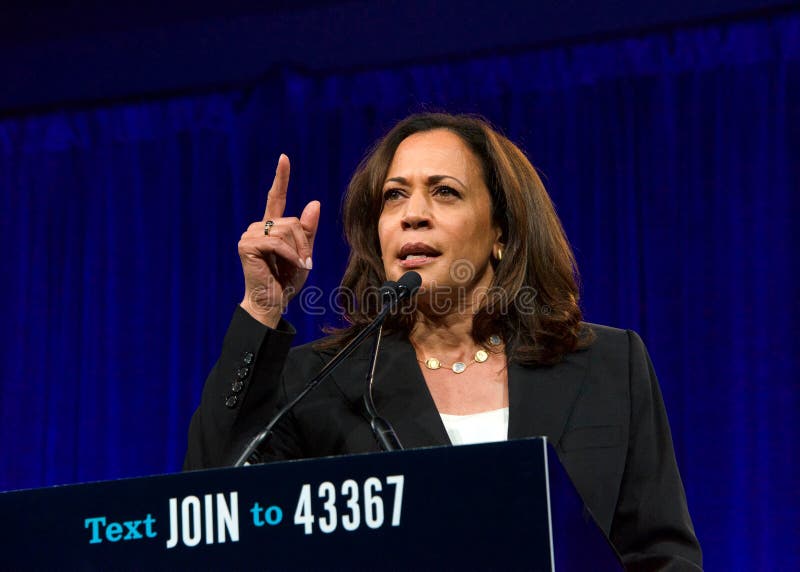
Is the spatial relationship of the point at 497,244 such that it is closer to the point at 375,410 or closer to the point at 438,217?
the point at 438,217

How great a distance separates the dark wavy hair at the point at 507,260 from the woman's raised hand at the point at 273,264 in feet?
0.97

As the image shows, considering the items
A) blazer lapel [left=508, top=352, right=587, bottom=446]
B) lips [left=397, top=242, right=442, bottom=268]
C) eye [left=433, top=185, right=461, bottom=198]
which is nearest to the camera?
blazer lapel [left=508, top=352, right=587, bottom=446]

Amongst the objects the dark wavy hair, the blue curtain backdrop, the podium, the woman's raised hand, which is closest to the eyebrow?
the dark wavy hair

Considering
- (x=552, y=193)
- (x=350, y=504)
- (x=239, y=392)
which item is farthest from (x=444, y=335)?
(x=552, y=193)

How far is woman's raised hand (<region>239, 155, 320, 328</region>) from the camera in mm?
1644

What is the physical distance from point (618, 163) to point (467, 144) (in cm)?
162

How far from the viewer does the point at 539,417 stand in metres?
1.72

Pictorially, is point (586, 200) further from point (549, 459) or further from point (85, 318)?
point (549, 459)

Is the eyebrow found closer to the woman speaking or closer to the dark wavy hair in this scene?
the woman speaking

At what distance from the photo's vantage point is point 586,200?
367cm

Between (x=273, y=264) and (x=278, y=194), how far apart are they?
137 millimetres

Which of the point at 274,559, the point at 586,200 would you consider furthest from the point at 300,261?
the point at 586,200

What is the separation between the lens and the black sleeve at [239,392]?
1.58 metres

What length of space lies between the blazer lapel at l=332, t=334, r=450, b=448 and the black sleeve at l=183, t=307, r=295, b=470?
210 mm
